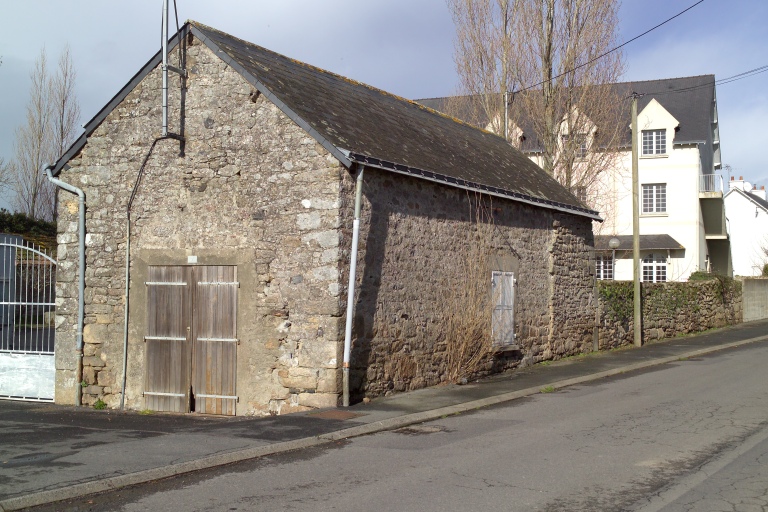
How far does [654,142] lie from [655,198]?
8.74 feet

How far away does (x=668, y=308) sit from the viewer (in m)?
21.3

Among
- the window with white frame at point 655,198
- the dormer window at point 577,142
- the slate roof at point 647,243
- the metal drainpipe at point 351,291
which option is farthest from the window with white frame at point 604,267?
the metal drainpipe at point 351,291

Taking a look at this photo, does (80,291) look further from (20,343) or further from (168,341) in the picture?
(168,341)

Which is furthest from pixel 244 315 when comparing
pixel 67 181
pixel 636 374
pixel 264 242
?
pixel 636 374

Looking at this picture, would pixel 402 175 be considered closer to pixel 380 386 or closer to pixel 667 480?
pixel 380 386

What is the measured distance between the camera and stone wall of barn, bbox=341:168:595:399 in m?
10.8

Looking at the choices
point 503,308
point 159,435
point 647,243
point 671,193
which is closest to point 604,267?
point 647,243

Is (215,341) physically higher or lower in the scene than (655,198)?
lower

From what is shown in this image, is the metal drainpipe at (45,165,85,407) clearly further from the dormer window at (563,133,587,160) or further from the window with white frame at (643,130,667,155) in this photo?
the window with white frame at (643,130,667,155)

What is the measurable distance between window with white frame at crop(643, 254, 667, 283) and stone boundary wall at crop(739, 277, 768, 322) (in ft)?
19.7

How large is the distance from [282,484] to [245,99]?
641 cm

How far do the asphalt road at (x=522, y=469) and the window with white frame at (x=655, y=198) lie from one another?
26.8 m

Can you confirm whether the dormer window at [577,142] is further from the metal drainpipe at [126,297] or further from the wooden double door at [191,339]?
the metal drainpipe at [126,297]

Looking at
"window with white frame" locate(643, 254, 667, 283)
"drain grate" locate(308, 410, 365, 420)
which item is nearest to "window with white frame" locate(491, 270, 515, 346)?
"drain grate" locate(308, 410, 365, 420)
